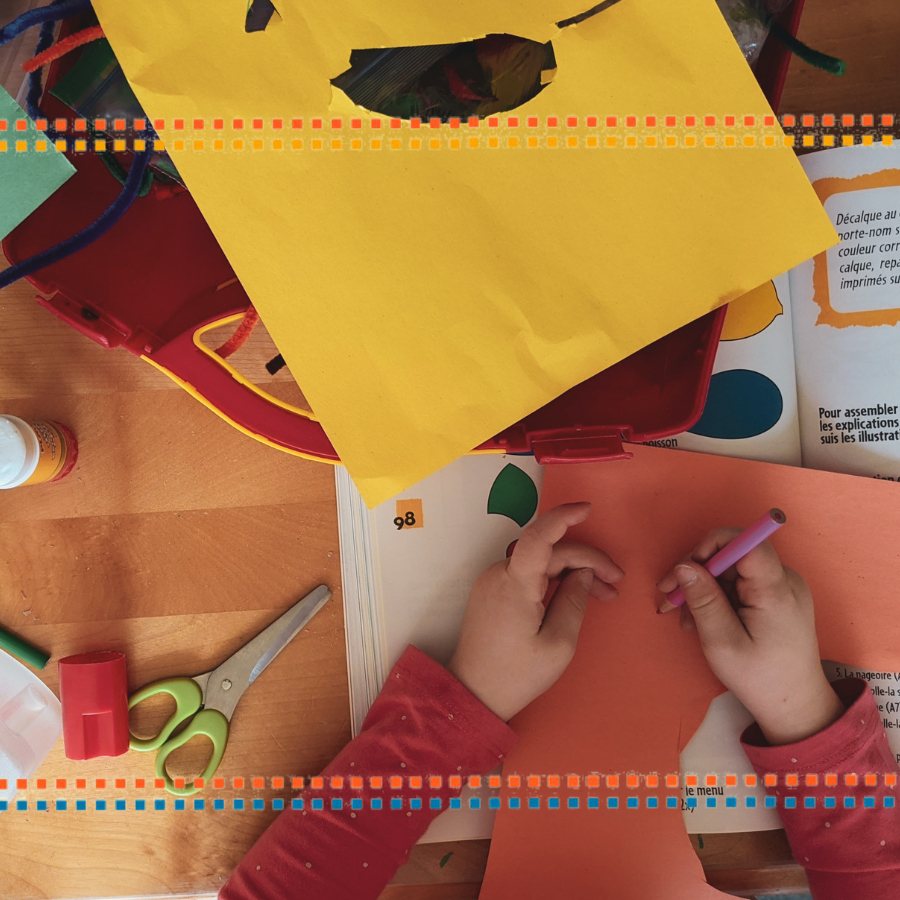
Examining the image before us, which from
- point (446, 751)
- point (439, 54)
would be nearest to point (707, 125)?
point (439, 54)

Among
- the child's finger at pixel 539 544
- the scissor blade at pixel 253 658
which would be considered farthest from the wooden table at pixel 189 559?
the child's finger at pixel 539 544

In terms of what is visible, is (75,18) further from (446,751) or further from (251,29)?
(446,751)

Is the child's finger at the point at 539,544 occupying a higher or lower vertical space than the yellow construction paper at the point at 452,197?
lower

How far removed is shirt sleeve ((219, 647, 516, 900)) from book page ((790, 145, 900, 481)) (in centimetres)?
28

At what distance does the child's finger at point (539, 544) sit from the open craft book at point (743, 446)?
3 centimetres

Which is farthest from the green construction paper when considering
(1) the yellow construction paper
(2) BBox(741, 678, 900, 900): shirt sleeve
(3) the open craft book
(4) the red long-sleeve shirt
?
(2) BBox(741, 678, 900, 900): shirt sleeve

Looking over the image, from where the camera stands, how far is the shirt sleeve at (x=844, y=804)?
0.41 m

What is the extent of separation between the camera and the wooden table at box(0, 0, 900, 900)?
0.42 metres

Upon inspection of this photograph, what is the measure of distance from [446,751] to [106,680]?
8.4 inches

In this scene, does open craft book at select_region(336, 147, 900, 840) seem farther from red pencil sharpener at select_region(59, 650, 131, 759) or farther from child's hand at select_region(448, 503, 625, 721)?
red pencil sharpener at select_region(59, 650, 131, 759)

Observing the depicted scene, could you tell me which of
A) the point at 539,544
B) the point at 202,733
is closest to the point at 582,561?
the point at 539,544

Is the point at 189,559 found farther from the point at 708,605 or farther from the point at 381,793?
the point at 708,605

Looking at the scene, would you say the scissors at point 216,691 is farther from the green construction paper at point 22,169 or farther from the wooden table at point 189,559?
the green construction paper at point 22,169

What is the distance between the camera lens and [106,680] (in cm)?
41
